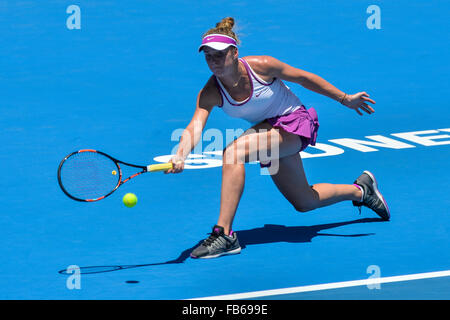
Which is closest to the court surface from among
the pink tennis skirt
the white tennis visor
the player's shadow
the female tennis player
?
the player's shadow

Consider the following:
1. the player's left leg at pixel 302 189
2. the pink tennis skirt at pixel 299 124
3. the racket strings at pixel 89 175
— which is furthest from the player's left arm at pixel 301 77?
the racket strings at pixel 89 175

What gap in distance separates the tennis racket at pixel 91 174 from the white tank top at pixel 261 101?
2.86 ft

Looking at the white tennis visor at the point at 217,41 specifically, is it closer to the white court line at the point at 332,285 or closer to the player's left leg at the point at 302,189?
the player's left leg at the point at 302,189

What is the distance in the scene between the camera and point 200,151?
11.4 meters

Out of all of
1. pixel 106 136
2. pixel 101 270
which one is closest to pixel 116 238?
pixel 101 270

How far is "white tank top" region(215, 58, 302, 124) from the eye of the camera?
8719 millimetres

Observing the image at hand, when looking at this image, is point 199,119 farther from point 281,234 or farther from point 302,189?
point 281,234

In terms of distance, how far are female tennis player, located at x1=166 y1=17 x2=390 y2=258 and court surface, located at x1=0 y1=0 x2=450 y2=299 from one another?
371mm

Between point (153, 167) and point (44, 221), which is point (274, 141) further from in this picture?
point (44, 221)

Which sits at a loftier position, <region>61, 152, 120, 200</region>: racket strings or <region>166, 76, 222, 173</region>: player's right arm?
<region>166, 76, 222, 173</region>: player's right arm

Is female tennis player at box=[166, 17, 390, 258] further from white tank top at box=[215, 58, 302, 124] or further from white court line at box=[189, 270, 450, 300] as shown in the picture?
white court line at box=[189, 270, 450, 300]

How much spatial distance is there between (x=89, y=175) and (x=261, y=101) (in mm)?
1540

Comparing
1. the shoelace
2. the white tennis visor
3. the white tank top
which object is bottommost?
the shoelace

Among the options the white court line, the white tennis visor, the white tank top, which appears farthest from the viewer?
the white tank top
